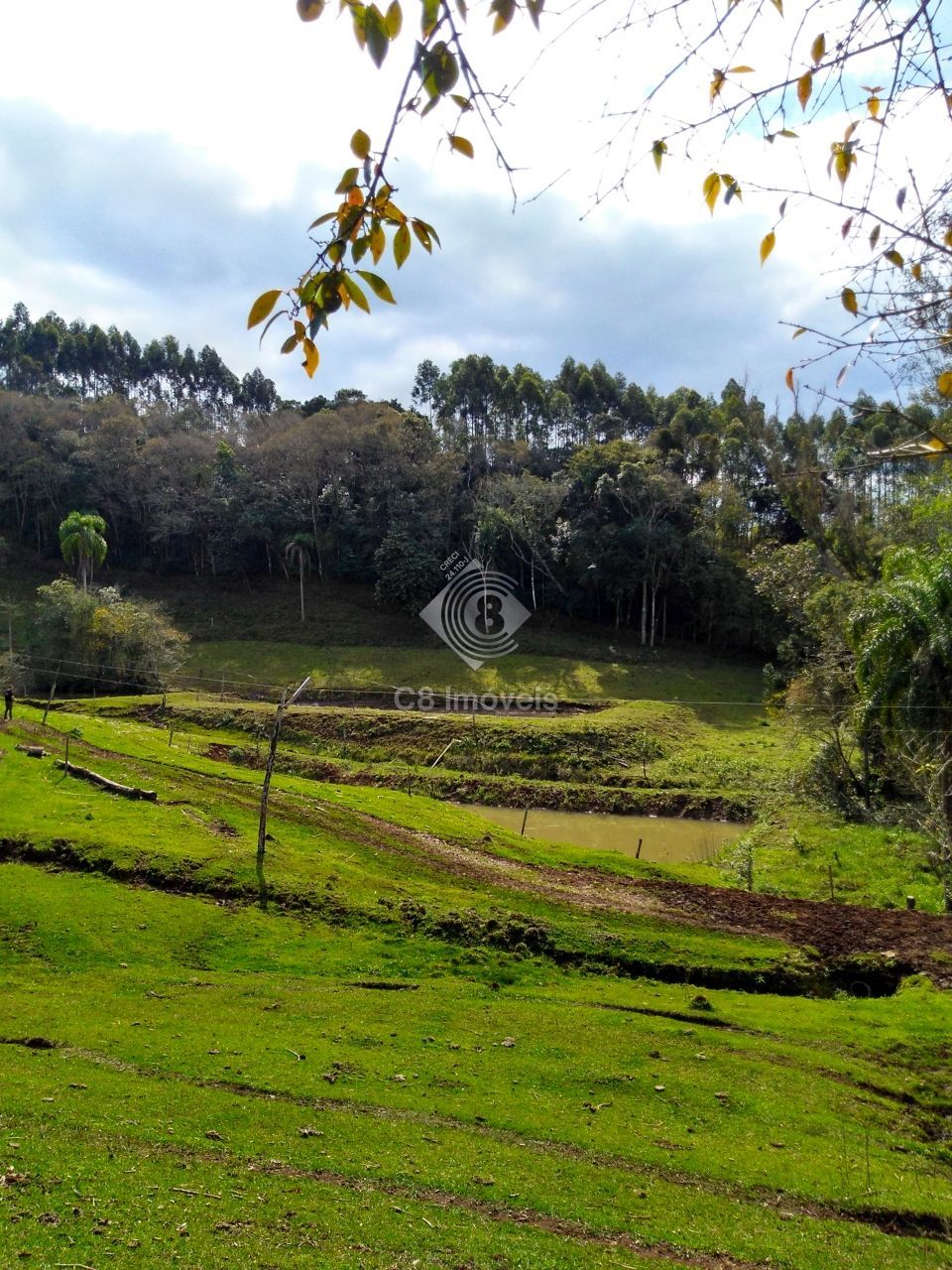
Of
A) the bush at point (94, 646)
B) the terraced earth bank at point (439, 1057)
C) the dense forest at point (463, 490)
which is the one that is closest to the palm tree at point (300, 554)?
the dense forest at point (463, 490)

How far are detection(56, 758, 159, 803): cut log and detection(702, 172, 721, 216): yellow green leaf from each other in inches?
761

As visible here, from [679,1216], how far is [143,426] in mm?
66241

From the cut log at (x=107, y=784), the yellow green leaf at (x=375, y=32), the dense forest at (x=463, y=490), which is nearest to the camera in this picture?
the yellow green leaf at (x=375, y=32)

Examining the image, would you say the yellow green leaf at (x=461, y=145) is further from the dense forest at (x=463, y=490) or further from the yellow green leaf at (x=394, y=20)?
the dense forest at (x=463, y=490)

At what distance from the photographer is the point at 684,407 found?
5994 cm

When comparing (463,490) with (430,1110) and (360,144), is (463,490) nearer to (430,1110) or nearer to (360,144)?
(430,1110)

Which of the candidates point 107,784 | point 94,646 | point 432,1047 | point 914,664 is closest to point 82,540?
point 94,646

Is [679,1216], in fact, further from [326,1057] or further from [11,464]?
[11,464]

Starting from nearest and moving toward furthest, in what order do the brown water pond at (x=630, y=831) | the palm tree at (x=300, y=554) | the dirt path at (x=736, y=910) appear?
1. the dirt path at (x=736, y=910)
2. the brown water pond at (x=630, y=831)
3. the palm tree at (x=300, y=554)

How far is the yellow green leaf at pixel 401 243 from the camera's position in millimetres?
2359

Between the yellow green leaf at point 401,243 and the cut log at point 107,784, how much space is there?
62.8 ft

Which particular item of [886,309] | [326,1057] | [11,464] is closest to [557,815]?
[326,1057]

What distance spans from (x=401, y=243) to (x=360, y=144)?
32cm

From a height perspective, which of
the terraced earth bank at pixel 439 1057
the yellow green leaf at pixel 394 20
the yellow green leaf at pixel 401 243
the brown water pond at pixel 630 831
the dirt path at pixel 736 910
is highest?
the yellow green leaf at pixel 394 20
